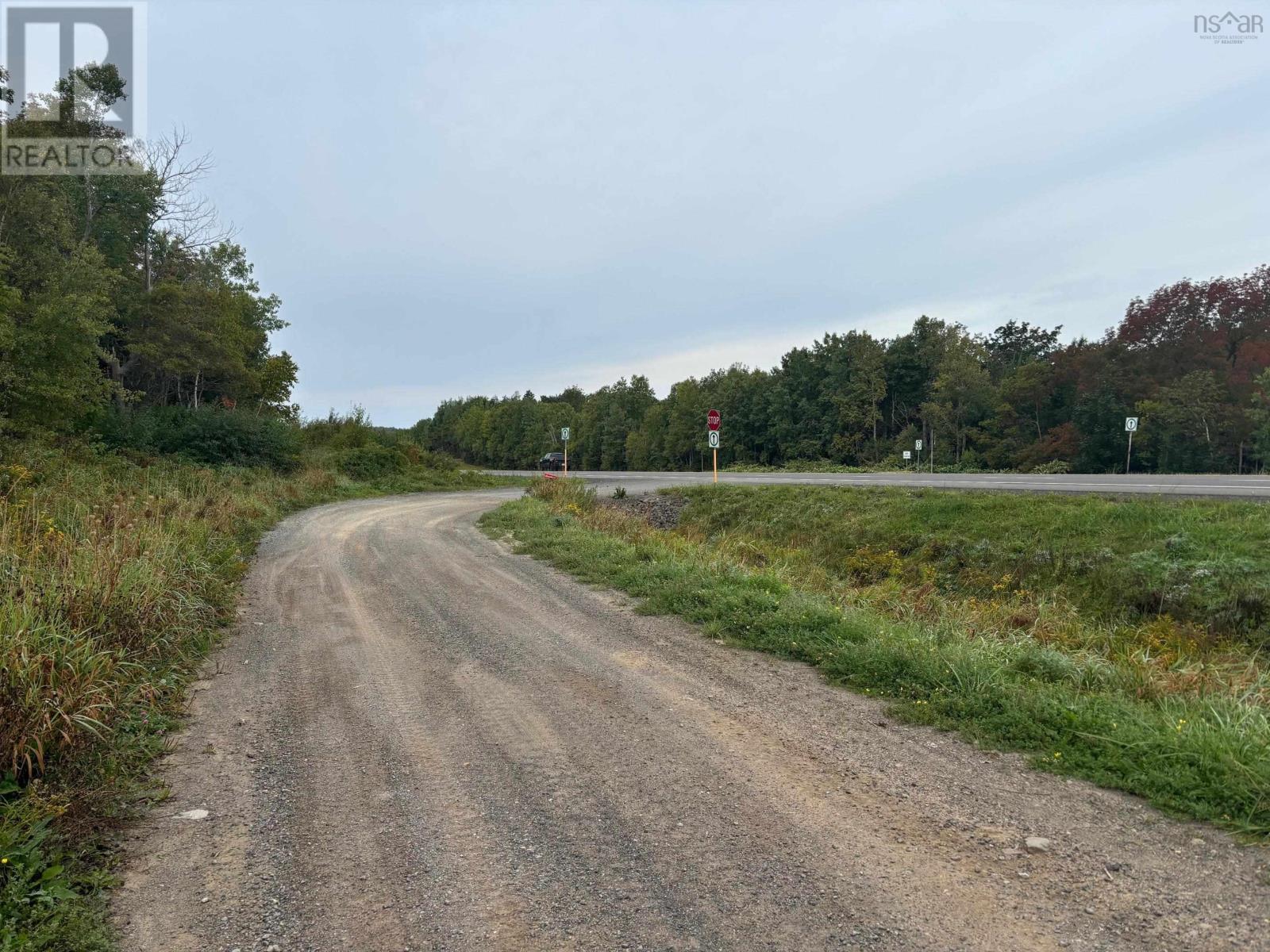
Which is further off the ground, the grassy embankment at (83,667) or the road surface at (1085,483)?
the road surface at (1085,483)

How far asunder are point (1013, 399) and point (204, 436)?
45961 mm

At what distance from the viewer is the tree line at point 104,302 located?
663 inches

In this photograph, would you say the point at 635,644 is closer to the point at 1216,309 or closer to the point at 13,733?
the point at 13,733

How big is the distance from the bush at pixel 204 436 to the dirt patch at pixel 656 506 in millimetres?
13746

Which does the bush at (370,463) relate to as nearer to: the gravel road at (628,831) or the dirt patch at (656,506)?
the dirt patch at (656,506)

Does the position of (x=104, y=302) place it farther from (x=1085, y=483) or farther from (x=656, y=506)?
(x=1085, y=483)

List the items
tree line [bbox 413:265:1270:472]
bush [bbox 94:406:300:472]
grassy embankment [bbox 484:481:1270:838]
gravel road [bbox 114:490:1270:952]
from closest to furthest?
gravel road [bbox 114:490:1270:952], grassy embankment [bbox 484:481:1270:838], bush [bbox 94:406:300:472], tree line [bbox 413:265:1270:472]

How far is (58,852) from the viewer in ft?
9.62

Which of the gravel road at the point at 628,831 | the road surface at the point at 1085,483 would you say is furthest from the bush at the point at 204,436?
the gravel road at the point at 628,831

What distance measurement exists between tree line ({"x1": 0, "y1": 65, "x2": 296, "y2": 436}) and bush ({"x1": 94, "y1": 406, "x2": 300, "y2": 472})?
73 centimetres

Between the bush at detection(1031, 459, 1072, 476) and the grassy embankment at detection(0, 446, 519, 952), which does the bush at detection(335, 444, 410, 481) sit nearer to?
the grassy embankment at detection(0, 446, 519, 952)

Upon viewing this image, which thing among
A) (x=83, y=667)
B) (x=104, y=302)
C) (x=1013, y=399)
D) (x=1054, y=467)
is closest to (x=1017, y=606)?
(x=83, y=667)

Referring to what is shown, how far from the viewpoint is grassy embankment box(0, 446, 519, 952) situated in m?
2.78

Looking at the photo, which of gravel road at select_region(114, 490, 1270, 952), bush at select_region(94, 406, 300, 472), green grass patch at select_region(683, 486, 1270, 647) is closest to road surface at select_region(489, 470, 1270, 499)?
green grass patch at select_region(683, 486, 1270, 647)
